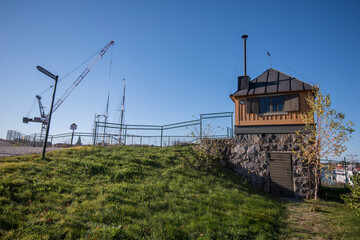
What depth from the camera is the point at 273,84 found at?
41.9 ft

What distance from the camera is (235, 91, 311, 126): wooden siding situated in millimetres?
11589

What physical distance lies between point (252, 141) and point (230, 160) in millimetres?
1949

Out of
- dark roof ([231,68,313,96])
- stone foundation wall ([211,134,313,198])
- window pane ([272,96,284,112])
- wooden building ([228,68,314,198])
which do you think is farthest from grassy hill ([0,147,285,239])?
dark roof ([231,68,313,96])

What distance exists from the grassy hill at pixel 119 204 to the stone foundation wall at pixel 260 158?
3.55 metres

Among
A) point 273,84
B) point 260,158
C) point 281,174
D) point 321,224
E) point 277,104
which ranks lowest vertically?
point 321,224

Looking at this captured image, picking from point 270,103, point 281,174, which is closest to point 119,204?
point 281,174

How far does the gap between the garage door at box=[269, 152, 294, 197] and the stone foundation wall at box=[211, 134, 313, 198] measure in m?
0.21

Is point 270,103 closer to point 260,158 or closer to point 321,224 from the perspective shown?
point 260,158

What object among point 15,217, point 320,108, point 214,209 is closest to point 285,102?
point 320,108

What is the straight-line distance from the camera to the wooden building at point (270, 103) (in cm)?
1167

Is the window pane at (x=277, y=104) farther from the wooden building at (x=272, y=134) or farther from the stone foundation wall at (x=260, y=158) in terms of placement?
the stone foundation wall at (x=260, y=158)

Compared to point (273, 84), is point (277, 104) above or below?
below

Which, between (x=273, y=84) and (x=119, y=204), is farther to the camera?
(x=273, y=84)

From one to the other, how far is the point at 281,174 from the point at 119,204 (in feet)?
33.0
